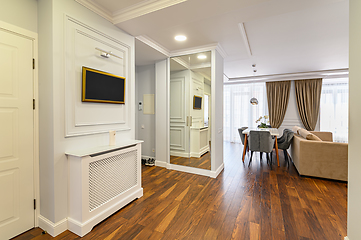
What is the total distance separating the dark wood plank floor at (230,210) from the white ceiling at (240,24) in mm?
2473

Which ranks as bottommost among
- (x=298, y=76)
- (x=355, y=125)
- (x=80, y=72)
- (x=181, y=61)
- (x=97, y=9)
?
(x=355, y=125)

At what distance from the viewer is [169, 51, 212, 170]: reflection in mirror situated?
361cm

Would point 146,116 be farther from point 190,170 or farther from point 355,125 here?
point 355,125

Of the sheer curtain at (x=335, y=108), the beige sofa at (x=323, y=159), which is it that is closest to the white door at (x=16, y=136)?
the beige sofa at (x=323, y=159)

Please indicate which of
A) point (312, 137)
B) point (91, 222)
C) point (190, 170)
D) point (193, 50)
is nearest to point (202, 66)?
point (193, 50)

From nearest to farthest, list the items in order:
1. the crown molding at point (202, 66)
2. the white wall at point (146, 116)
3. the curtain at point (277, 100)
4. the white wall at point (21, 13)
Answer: the white wall at point (21, 13), the crown molding at point (202, 66), the white wall at point (146, 116), the curtain at point (277, 100)

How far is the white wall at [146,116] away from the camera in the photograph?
433cm

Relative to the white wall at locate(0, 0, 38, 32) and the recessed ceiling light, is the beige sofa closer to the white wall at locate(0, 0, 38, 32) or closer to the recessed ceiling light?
the recessed ceiling light

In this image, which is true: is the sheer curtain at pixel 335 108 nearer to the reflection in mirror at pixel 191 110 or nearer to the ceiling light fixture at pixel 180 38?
the reflection in mirror at pixel 191 110

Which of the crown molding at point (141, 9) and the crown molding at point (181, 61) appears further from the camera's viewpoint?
the crown molding at point (181, 61)

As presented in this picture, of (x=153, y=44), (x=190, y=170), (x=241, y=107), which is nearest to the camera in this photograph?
(x=153, y=44)

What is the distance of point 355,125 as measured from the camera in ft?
4.88

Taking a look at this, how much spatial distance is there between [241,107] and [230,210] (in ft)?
19.8

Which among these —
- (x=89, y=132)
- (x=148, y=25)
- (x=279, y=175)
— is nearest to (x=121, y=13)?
(x=148, y=25)
